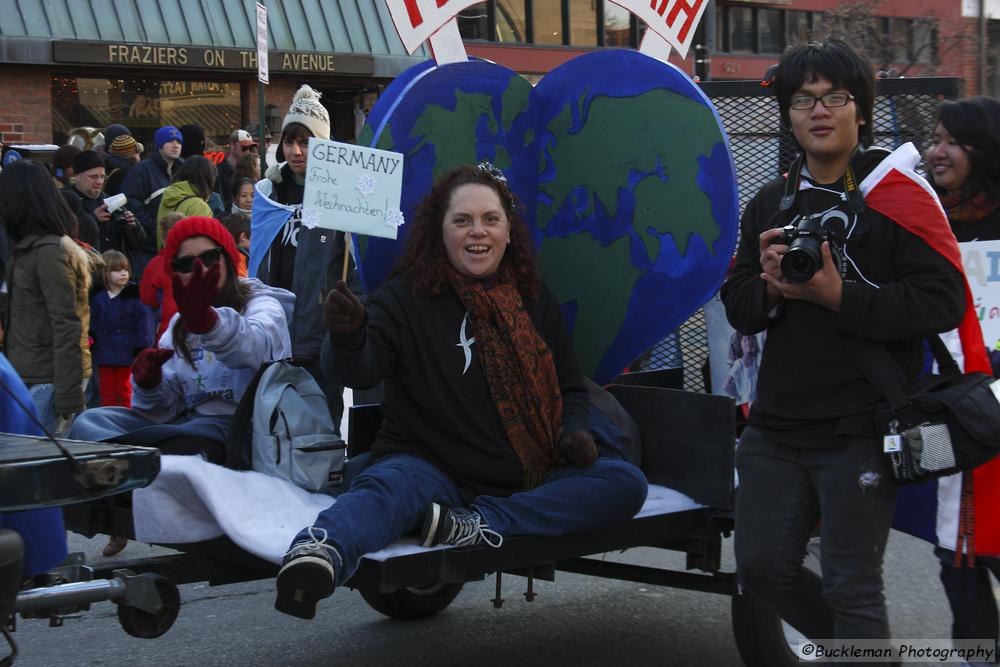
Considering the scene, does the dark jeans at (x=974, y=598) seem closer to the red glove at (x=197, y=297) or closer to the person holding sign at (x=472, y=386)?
the person holding sign at (x=472, y=386)

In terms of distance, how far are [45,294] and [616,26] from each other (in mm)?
21953

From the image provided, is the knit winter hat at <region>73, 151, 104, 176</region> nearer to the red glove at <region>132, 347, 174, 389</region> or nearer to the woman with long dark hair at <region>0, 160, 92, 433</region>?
the woman with long dark hair at <region>0, 160, 92, 433</region>

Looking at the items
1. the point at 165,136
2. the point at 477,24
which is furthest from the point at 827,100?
the point at 477,24

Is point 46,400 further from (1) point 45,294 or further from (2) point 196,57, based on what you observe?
(2) point 196,57

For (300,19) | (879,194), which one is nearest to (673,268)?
(879,194)

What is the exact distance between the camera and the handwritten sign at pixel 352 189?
3.55 m

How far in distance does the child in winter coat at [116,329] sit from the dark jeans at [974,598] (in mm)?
5369

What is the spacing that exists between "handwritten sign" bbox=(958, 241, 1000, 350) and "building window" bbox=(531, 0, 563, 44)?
2223 centimetres

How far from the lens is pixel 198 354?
4.28 meters

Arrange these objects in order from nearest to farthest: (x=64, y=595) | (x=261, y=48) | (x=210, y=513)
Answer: (x=64, y=595) → (x=210, y=513) → (x=261, y=48)

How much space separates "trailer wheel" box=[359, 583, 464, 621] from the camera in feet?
16.2

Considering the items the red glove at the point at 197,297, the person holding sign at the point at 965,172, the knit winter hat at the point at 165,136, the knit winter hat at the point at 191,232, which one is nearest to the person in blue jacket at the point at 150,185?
the knit winter hat at the point at 165,136

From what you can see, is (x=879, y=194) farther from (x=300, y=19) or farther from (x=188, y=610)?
(x=300, y=19)

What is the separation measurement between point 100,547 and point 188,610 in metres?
1.20
